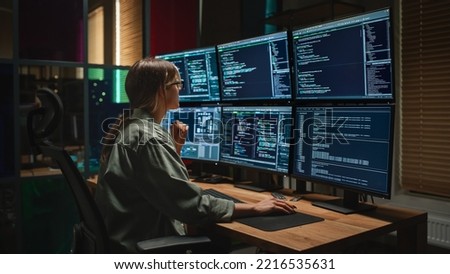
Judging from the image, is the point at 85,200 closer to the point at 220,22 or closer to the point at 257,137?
the point at 257,137

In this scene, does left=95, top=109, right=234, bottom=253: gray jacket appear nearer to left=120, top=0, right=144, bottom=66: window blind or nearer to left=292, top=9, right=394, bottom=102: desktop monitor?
left=292, top=9, right=394, bottom=102: desktop monitor

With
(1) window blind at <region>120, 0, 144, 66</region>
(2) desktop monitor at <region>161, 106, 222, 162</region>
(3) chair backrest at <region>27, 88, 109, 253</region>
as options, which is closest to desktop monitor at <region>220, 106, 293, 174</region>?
(2) desktop monitor at <region>161, 106, 222, 162</region>

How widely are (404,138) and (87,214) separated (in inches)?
88.8

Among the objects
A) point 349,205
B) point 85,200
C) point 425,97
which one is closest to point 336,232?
point 349,205

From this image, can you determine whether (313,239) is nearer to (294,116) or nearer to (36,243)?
(294,116)

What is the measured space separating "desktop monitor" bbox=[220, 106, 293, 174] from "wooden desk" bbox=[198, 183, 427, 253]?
237mm

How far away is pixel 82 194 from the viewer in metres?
1.25

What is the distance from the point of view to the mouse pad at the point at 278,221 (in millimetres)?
1395

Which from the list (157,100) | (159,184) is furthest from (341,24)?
(159,184)

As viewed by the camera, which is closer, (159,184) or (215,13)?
(159,184)

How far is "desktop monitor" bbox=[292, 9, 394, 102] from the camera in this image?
1451mm

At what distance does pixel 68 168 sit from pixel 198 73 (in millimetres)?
1245
